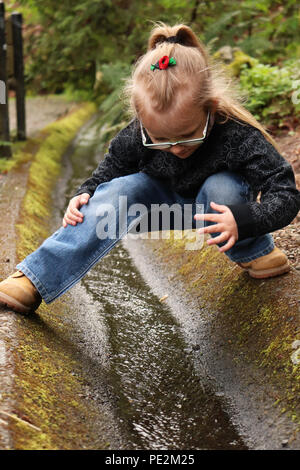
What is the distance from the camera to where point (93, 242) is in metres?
2.33

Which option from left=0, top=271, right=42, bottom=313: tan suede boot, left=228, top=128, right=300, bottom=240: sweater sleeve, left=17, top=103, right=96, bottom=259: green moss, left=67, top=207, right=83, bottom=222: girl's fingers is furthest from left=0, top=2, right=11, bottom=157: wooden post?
left=228, top=128, right=300, bottom=240: sweater sleeve

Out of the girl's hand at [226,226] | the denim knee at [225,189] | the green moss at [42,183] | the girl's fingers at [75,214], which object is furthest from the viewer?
the green moss at [42,183]

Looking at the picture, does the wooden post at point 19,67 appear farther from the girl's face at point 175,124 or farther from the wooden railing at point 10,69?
the girl's face at point 175,124

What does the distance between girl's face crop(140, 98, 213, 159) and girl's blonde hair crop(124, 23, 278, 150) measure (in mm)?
29

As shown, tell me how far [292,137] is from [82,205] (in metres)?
2.46

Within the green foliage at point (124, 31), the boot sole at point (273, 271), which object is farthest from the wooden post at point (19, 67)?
the boot sole at point (273, 271)

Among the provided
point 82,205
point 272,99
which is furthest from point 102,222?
point 272,99

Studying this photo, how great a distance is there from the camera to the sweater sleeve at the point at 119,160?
2502 mm

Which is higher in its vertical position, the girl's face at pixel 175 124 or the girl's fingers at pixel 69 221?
the girl's face at pixel 175 124

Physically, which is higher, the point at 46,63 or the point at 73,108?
the point at 46,63

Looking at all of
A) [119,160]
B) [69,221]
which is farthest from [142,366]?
[119,160]

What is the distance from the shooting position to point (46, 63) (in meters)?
7.66

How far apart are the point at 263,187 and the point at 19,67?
4839 millimetres
